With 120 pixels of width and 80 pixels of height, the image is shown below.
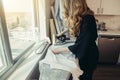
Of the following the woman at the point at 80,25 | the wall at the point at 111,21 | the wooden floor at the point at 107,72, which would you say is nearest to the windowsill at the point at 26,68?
the woman at the point at 80,25

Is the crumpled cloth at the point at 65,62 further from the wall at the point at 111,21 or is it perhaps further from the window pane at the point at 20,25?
the wall at the point at 111,21

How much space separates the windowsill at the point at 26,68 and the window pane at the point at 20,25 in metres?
0.13

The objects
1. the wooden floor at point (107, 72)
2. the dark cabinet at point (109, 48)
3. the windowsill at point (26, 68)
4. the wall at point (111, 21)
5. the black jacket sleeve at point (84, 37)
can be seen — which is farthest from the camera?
the wall at point (111, 21)

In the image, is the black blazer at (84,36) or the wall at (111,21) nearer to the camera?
the black blazer at (84,36)

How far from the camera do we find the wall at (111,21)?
3.67 metres

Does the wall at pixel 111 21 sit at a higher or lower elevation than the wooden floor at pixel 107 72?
higher

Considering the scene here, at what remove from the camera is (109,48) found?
3.22 m

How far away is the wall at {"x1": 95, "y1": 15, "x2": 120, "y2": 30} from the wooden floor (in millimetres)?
1020

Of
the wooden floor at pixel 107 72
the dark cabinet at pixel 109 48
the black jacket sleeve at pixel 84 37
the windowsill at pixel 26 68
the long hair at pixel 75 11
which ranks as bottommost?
the wooden floor at pixel 107 72

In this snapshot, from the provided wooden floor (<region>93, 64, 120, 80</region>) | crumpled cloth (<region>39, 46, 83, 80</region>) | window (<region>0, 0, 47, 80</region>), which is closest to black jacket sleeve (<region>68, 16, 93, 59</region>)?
crumpled cloth (<region>39, 46, 83, 80</region>)

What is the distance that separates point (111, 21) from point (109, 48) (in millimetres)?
857

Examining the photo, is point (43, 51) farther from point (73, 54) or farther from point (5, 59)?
point (5, 59)

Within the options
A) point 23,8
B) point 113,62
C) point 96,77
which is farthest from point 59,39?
point 113,62

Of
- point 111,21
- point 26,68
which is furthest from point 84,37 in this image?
point 111,21
